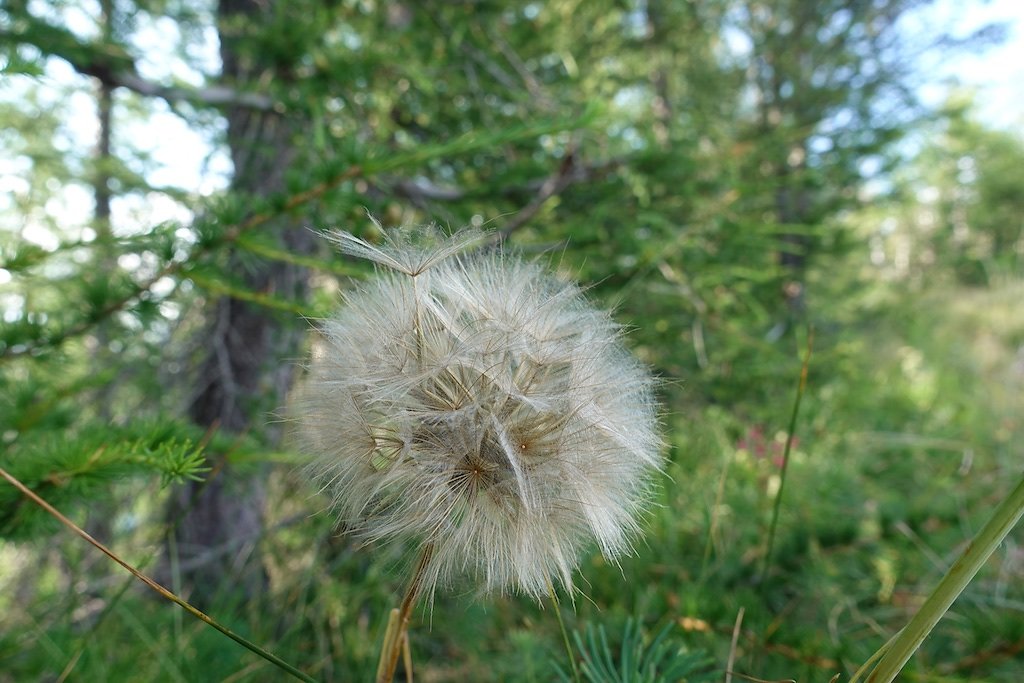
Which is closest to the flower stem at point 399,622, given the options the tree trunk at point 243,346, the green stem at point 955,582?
the green stem at point 955,582

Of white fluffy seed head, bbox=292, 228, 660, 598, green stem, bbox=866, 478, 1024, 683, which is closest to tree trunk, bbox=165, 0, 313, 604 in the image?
white fluffy seed head, bbox=292, 228, 660, 598

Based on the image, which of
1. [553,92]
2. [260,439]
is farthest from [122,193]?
[553,92]

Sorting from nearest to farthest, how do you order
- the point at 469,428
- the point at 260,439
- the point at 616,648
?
1. the point at 469,428
2. the point at 616,648
3. the point at 260,439

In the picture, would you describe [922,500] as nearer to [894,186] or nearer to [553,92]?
[553,92]

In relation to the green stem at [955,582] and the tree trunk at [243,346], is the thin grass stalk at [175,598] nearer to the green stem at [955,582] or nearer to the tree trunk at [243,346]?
the green stem at [955,582]

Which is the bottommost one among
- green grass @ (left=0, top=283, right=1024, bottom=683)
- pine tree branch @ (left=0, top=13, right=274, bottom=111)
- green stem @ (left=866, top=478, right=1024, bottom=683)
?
green grass @ (left=0, top=283, right=1024, bottom=683)

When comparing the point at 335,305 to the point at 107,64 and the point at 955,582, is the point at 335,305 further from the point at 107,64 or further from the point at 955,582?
the point at 107,64

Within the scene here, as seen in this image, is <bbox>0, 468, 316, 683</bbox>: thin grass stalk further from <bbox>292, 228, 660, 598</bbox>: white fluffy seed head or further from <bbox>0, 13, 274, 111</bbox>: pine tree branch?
<bbox>0, 13, 274, 111</bbox>: pine tree branch
